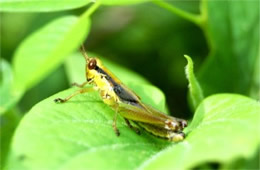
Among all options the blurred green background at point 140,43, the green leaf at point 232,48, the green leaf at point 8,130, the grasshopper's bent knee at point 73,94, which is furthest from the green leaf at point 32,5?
the blurred green background at point 140,43

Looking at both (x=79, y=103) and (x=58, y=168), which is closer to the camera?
(x=58, y=168)

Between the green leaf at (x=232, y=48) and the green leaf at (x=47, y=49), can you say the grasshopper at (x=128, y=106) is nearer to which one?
the green leaf at (x=47, y=49)

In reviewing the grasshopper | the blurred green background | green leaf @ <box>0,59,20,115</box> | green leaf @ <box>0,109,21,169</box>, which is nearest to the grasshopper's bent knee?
the grasshopper

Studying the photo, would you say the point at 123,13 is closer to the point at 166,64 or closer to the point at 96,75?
the point at 166,64

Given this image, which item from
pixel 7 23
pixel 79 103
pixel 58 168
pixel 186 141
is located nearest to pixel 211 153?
pixel 186 141

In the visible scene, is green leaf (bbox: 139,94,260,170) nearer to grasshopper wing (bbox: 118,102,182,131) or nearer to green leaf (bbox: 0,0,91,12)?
grasshopper wing (bbox: 118,102,182,131)

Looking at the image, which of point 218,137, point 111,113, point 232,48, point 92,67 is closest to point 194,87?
point 111,113
